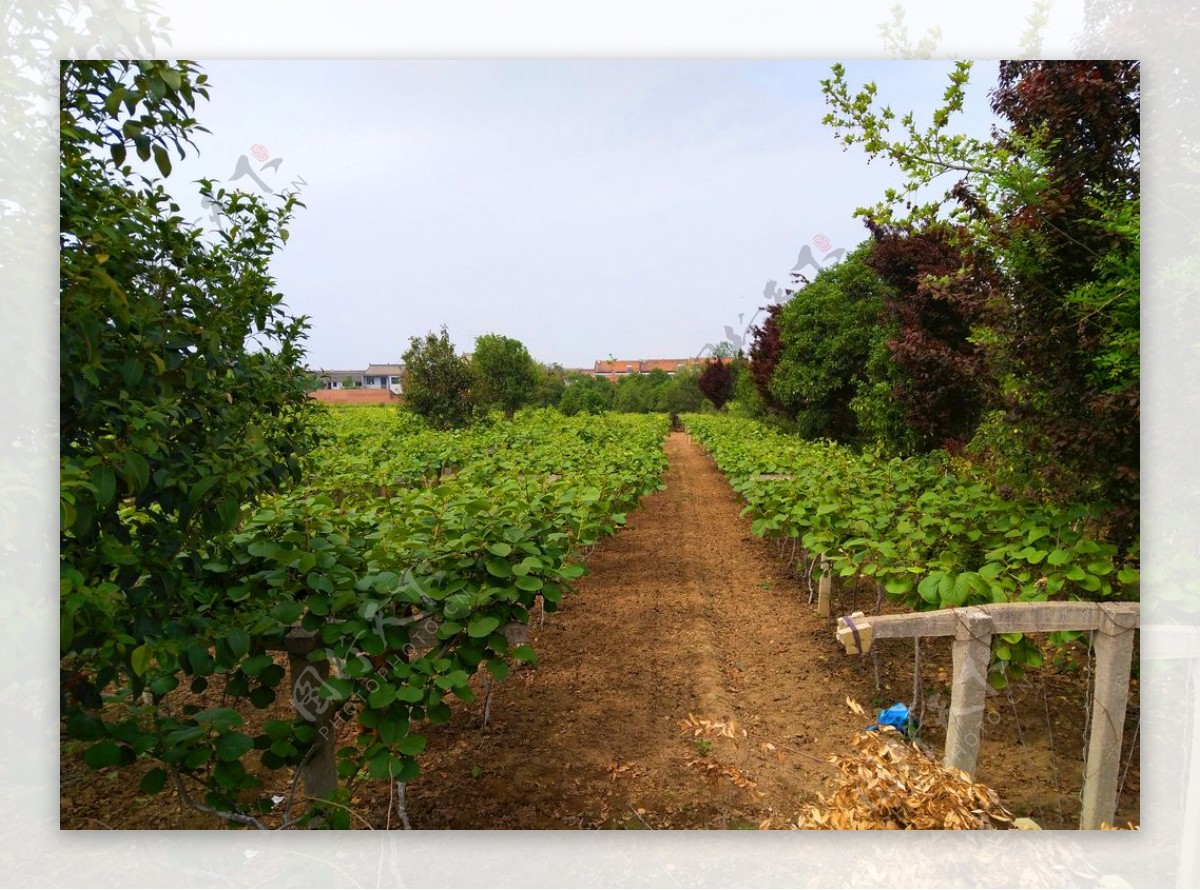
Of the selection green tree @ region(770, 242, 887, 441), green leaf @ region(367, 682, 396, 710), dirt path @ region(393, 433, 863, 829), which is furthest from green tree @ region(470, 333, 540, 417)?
green leaf @ region(367, 682, 396, 710)

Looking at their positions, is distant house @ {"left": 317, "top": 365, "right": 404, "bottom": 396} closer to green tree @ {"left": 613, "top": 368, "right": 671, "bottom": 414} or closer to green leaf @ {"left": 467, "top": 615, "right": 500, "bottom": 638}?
green leaf @ {"left": 467, "top": 615, "right": 500, "bottom": 638}

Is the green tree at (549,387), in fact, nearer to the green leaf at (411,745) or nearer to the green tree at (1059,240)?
the green tree at (1059,240)

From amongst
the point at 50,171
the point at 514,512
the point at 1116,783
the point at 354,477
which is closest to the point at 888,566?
the point at 1116,783

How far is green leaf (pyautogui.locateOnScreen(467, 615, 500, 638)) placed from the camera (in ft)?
6.84

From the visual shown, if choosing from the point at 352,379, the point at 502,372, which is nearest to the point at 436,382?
the point at 502,372

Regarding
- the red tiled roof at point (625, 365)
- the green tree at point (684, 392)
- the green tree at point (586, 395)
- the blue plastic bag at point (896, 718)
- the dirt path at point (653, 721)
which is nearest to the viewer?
the dirt path at point (653, 721)

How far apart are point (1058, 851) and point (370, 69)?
11.9 feet

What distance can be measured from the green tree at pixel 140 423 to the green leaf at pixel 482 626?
673 millimetres

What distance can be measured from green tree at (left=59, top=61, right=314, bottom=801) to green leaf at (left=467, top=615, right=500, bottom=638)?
673mm

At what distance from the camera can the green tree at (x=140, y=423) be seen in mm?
1627

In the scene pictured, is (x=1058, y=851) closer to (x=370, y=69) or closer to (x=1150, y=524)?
(x=1150, y=524)

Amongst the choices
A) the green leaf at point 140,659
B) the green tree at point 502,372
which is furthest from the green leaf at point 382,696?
the green tree at point 502,372

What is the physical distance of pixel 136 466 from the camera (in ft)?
5.24

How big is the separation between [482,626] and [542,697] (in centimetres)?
157
